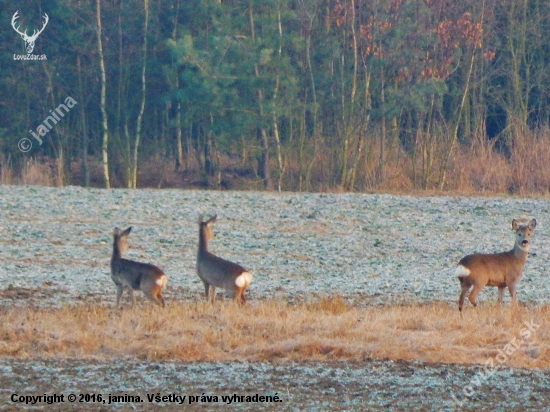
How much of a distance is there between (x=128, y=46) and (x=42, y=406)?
27.6 m

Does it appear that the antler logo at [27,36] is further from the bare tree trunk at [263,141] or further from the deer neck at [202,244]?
the deer neck at [202,244]

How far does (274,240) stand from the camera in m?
17.4

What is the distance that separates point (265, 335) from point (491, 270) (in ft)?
11.6

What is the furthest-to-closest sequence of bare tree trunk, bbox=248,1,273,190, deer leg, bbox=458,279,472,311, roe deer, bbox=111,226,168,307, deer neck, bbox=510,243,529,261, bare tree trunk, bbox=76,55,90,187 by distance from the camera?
bare tree trunk, bbox=76,55,90,187
bare tree trunk, bbox=248,1,273,190
deer neck, bbox=510,243,529,261
deer leg, bbox=458,279,472,311
roe deer, bbox=111,226,168,307

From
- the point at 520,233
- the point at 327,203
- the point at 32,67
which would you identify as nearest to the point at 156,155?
the point at 32,67

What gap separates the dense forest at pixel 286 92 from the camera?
2886 cm

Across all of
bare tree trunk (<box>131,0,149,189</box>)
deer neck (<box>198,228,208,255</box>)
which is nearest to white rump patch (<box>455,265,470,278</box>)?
deer neck (<box>198,228,208,255</box>)

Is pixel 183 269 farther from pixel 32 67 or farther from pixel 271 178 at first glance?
pixel 32 67

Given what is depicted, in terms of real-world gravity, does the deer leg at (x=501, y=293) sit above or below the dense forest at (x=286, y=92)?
below

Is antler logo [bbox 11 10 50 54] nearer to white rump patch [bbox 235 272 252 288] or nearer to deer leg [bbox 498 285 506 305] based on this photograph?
white rump patch [bbox 235 272 252 288]

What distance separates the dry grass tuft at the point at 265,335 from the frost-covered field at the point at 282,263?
0.50m

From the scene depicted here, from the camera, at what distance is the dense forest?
28859mm

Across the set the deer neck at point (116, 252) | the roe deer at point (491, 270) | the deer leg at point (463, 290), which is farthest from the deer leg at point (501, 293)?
the deer neck at point (116, 252)

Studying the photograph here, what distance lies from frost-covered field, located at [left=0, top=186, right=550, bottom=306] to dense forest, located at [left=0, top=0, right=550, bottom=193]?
6331 mm
